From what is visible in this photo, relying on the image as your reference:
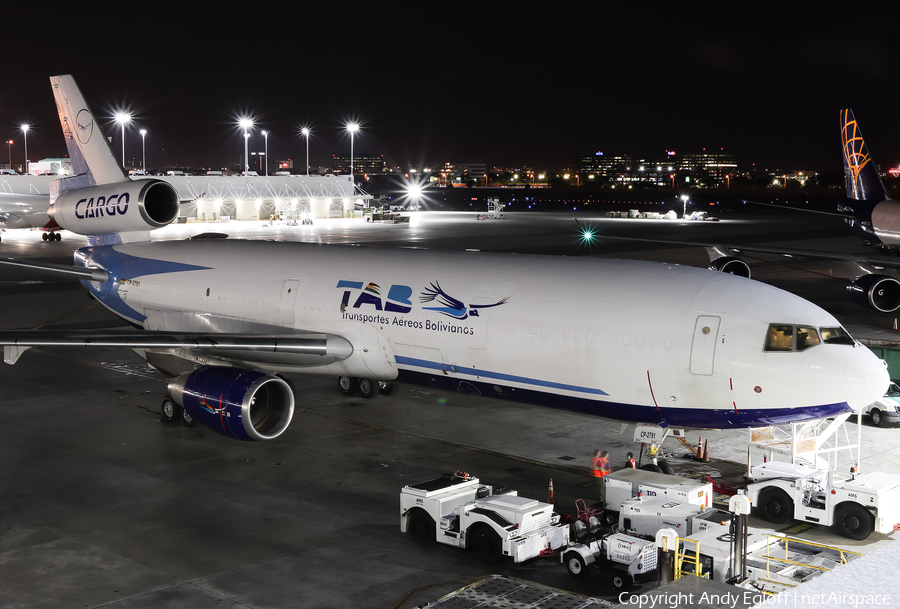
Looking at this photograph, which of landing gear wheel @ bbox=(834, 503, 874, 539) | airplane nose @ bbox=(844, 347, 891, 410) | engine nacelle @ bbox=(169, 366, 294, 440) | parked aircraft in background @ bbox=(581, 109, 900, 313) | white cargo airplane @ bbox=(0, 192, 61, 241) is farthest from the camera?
white cargo airplane @ bbox=(0, 192, 61, 241)

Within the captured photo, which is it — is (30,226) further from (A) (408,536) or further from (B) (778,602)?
(B) (778,602)

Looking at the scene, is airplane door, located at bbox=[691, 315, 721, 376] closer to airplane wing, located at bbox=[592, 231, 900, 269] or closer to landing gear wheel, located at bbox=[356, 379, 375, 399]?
landing gear wheel, located at bbox=[356, 379, 375, 399]

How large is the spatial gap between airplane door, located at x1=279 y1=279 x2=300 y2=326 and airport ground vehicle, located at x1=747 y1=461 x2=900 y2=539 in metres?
11.4

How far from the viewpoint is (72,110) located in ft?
84.3

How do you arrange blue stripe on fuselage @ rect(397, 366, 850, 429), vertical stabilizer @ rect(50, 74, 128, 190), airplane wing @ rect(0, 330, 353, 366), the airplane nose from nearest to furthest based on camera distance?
the airplane nose → blue stripe on fuselage @ rect(397, 366, 850, 429) → airplane wing @ rect(0, 330, 353, 366) → vertical stabilizer @ rect(50, 74, 128, 190)

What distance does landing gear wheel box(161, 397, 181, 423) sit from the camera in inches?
830

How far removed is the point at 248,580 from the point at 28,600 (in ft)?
9.68

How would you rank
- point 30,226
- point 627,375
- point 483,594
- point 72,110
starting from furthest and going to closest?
point 30,226, point 72,110, point 627,375, point 483,594

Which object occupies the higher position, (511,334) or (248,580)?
(511,334)

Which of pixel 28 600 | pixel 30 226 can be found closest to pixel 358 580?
pixel 28 600

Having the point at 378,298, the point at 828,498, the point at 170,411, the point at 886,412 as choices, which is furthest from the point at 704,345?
the point at 170,411

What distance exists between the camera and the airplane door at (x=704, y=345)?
1538 centimetres

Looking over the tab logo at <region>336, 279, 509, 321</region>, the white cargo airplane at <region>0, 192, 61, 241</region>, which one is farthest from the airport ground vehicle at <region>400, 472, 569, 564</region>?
the white cargo airplane at <region>0, 192, 61, 241</region>

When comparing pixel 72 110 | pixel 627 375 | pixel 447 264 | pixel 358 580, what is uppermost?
pixel 72 110
